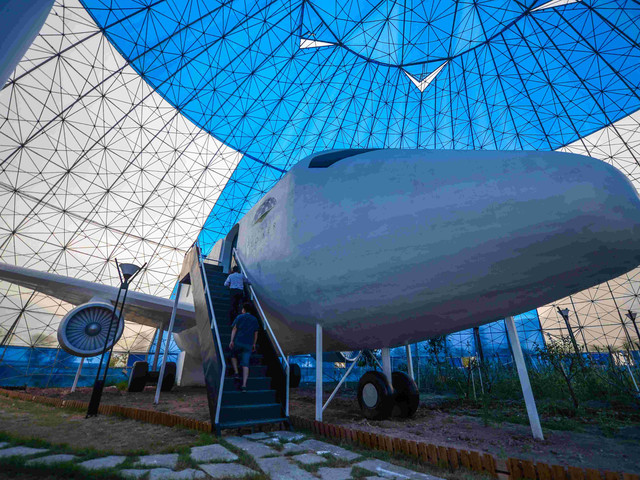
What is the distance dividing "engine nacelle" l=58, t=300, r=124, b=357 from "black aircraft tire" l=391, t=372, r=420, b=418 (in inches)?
343

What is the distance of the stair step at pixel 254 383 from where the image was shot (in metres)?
6.10

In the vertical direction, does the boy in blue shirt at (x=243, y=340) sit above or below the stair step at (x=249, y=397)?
above

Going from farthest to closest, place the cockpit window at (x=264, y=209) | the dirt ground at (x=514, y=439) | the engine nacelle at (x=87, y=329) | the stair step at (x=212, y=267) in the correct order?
1. the stair step at (x=212, y=267)
2. the engine nacelle at (x=87, y=329)
3. the cockpit window at (x=264, y=209)
4. the dirt ground at (x=514, y=439)

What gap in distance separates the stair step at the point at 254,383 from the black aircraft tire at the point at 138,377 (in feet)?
31.6

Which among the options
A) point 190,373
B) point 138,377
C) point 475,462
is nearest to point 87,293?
point 138,377

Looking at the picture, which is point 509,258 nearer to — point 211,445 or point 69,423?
point 211,445

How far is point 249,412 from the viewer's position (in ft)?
18.5

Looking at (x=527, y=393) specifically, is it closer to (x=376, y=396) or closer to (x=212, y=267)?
(x=376, y=396)

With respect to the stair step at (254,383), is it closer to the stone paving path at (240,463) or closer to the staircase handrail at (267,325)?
the staircase handrail at (267,325)

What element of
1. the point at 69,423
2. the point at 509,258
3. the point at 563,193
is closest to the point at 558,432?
the point at 509,258

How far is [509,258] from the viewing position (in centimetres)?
423

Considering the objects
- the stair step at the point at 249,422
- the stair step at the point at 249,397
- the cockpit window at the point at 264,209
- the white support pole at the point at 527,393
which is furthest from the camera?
the cockpit window at the point at 264,209

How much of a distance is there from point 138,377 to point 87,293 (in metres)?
4.17

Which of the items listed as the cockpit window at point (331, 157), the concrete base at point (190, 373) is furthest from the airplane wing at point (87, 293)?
the cockpit window at point (331, 157)
